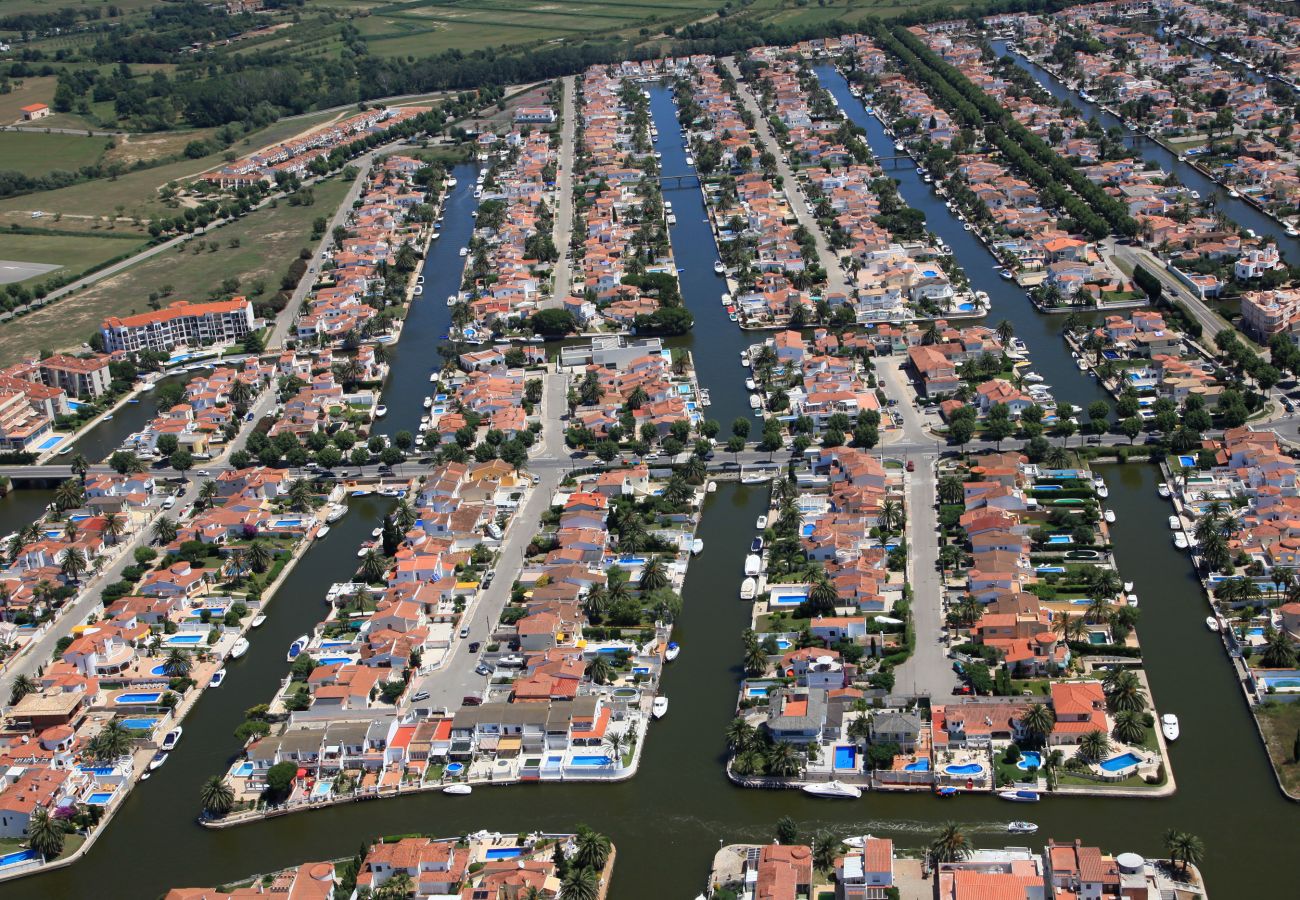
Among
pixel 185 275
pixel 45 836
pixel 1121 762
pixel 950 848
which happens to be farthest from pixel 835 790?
pixel 185 275

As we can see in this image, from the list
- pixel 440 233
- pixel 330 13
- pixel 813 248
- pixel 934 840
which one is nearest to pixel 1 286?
pixel 440 233

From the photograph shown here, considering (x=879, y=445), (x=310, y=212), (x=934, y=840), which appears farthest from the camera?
(x=310, y=212)

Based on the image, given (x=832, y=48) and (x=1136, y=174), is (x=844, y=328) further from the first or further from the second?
(x=832, y=48)

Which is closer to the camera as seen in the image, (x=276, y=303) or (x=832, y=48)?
(x=276, y=303)

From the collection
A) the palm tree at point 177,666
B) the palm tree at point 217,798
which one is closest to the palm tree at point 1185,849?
the palm tree at point 217,798

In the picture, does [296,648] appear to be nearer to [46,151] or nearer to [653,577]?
[653,577]
